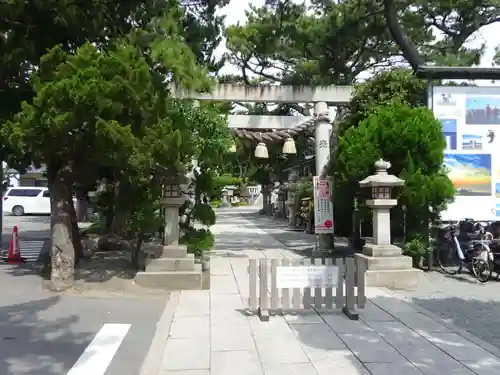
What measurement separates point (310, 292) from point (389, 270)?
309cm

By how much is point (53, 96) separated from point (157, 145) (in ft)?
5.92

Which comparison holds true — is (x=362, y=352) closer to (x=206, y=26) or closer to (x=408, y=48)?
(x=206, y=26)

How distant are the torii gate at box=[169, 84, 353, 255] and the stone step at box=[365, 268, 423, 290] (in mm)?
3933

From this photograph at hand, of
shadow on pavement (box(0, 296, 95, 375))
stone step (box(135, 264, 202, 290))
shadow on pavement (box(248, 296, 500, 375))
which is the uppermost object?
stone step (box(135, 264, 202, 290))

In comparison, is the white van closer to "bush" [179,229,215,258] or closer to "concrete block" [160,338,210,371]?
"bush" [179,229,215,258]

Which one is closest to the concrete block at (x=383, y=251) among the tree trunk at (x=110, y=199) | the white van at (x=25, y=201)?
the tree trunk at (x=110, y=199)

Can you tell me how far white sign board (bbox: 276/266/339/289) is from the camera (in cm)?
754

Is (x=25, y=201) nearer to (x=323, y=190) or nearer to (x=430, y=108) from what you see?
(x=323, y=190)

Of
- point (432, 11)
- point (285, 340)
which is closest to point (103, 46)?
point (285, 340)

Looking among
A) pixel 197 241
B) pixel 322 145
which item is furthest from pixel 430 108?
pixel 197 241

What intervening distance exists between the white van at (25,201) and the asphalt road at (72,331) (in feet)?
89.7

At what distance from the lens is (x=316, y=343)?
20.9 ft

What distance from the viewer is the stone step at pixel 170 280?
31.9ft

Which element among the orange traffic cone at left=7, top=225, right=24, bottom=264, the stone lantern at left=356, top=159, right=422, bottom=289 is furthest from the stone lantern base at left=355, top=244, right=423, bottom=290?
the orange traffic cone at left=7, top=225, right=24, bottom=264
